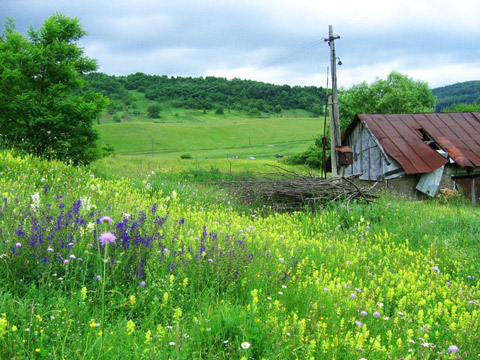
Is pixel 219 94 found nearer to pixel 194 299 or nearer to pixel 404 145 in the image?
pixel 404 145

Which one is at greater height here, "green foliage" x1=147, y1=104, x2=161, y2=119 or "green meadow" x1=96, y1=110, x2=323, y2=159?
"green foliage" x1=147, y1=104, x2=161, y2=119

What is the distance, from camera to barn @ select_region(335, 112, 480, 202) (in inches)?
834

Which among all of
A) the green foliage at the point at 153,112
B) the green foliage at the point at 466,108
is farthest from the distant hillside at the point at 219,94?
the green foliage at the point at 466,108

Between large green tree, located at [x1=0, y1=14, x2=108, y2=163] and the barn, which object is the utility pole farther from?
large green tree, located at [x1=0, y1=14, x2=108, y2=163]

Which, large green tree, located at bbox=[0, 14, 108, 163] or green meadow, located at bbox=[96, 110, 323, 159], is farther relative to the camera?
green meadow, located at bbox=[96, 110, 323, 159]

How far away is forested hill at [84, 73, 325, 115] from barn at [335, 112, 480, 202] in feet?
386

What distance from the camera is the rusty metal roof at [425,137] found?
21.0m

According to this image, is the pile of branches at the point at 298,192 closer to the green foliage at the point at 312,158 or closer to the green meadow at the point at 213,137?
the green foliage at the point at 312,158

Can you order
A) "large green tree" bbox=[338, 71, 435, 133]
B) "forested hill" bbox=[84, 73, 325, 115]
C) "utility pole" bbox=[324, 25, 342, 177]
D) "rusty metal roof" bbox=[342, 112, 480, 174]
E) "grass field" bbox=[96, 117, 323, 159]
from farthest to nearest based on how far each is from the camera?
"forested hill" bbox=[84, 73, 325, 115] < "grass field" bbox=[96, 117, 323, 159] < "large green tree" bbox=[338, 71, 435, 133] < "rusty metal roof" bbox=[342, 112, 480, 174] < "utility pole" bbox=[324, 25, 342, 177]

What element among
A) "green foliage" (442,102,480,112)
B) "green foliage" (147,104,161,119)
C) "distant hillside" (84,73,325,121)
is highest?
"distant hillside" (84,73,325,121)

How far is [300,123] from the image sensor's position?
123812 millimetres

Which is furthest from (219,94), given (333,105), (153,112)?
(333,105)

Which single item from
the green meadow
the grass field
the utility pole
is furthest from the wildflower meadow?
the grass field

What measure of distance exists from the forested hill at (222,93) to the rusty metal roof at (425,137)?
4600 inches
